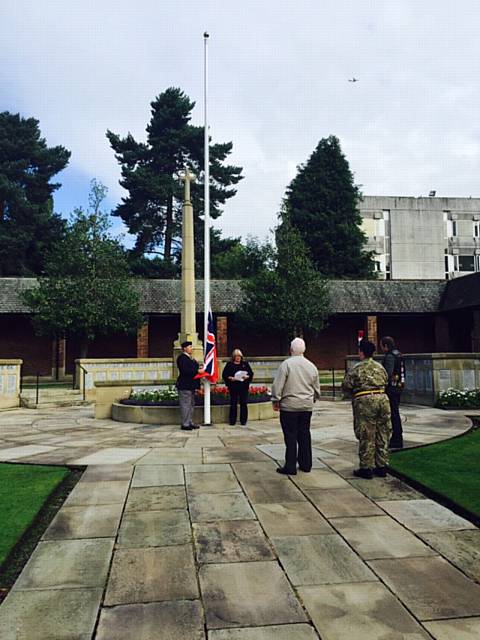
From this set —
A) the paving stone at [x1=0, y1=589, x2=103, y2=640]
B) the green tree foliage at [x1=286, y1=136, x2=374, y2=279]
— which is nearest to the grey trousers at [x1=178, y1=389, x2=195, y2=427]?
the paving stone at [x1=0, y1=589, x2=103, y2=640]

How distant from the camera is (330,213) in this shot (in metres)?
47.0

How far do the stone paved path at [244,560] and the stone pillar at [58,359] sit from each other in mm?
27266

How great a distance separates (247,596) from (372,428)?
350 centimetres

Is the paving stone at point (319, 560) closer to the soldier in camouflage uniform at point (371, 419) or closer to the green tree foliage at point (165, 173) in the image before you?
the soldier in camouflage uniform at point (371, 419)

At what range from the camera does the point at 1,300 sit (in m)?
31.7

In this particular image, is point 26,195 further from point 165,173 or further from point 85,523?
point 85,523

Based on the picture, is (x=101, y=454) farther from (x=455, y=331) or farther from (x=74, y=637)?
(x=455, y=331)

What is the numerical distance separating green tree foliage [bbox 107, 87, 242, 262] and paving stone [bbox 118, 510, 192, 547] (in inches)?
1675

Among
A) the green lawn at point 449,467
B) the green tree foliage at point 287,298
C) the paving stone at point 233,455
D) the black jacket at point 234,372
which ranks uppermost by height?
the green tree foliage at point 287,298

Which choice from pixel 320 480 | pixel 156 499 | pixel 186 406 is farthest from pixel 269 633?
pixel 186 406

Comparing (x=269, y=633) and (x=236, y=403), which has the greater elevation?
(x=236, y=403)

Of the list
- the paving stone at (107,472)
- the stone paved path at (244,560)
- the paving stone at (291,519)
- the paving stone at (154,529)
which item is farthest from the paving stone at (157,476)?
the paving stone at (291,519)

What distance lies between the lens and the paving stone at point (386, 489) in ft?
18.8

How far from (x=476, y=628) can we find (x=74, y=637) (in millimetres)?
2379
